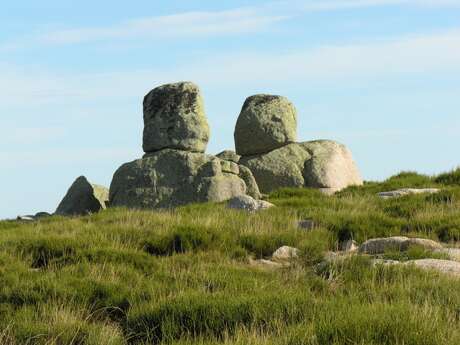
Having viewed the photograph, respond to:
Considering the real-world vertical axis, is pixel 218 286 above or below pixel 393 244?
below

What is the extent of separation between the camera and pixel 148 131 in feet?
93.9

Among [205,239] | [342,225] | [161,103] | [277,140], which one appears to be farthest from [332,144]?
[205,239]

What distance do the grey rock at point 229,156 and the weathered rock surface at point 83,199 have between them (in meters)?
4.94

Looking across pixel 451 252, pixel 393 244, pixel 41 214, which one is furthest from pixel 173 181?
pixel 451 252

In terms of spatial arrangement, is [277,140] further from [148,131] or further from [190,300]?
[190,300]

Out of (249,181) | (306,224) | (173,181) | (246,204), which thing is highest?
(173,181)

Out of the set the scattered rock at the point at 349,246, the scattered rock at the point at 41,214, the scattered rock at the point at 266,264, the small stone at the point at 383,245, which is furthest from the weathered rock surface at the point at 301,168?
the scattered rock at the point at 266,264

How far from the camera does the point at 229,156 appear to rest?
3042 centimetres

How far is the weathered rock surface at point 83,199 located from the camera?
94.4ft

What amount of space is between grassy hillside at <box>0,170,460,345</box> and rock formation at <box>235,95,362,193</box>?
41.5 ft

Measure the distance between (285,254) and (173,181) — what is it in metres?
14.8

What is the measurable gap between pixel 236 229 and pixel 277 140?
1587cm

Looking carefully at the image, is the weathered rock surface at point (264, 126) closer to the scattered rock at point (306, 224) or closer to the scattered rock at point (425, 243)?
the scattered rock at point (306, 224)

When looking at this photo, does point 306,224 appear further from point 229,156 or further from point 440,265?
point 229,156
